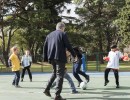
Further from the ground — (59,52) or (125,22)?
(125,22)

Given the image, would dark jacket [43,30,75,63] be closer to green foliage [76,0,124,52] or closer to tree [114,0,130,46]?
tree [114,0,130,46]

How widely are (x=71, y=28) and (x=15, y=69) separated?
37.6 m

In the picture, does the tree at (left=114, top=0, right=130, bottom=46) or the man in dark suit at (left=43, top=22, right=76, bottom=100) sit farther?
the tree at (left=114, top=0, right=130, bottom=46)

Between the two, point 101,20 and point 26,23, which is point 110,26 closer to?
point 101,20

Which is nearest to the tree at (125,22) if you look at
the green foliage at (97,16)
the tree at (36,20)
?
the tree at (36,20)

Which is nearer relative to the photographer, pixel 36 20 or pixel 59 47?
pixel 59 47

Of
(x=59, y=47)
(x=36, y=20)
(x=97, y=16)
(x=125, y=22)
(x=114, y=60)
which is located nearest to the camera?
(x=59, y=47)

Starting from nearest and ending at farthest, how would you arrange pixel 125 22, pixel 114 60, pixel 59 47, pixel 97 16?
pixel 59 47, pixel 114 60, pixel 125 22, pixel 97 16

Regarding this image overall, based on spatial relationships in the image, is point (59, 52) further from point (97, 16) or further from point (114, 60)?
point (97, 16)

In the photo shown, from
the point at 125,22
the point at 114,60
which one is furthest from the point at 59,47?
the point at 125,22

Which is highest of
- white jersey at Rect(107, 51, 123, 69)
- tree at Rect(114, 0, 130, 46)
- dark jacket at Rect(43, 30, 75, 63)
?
tree at Rect(114, 0, 130, 46)

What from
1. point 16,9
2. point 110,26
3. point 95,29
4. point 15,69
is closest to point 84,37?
point 95,29

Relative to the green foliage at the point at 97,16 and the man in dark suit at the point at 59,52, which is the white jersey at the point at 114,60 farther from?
the green foliage at the point at 97,16

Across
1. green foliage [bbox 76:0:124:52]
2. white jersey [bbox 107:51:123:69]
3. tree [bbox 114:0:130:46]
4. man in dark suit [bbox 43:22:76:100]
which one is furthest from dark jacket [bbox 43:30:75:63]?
green foliage [bbox 76:0:124:52]
